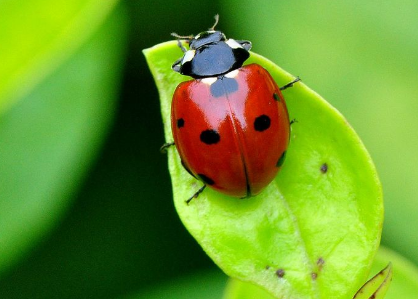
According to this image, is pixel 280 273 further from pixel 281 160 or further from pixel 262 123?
pixel 262 123

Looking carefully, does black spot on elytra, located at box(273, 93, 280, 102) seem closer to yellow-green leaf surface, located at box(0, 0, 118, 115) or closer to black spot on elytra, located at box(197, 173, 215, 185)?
black spot on elytra, located at box(197, 173, 215, 185)

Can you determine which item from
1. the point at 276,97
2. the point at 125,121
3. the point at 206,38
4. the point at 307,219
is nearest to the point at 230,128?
the point at 276,97

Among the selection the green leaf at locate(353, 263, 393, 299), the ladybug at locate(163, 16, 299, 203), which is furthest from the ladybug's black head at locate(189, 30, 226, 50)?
the green leaf at locate(353, 263, 393, 299)

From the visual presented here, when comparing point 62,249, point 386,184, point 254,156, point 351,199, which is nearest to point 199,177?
point 254,156

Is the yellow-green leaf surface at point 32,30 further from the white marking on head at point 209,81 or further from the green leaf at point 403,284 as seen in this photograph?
the green leaf at point 403,284

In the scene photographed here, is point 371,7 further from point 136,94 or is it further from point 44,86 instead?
point 44,86

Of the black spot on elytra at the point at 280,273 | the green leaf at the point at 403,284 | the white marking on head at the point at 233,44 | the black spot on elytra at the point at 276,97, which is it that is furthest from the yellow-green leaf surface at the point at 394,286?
the white marking on head at the point at 233,44
